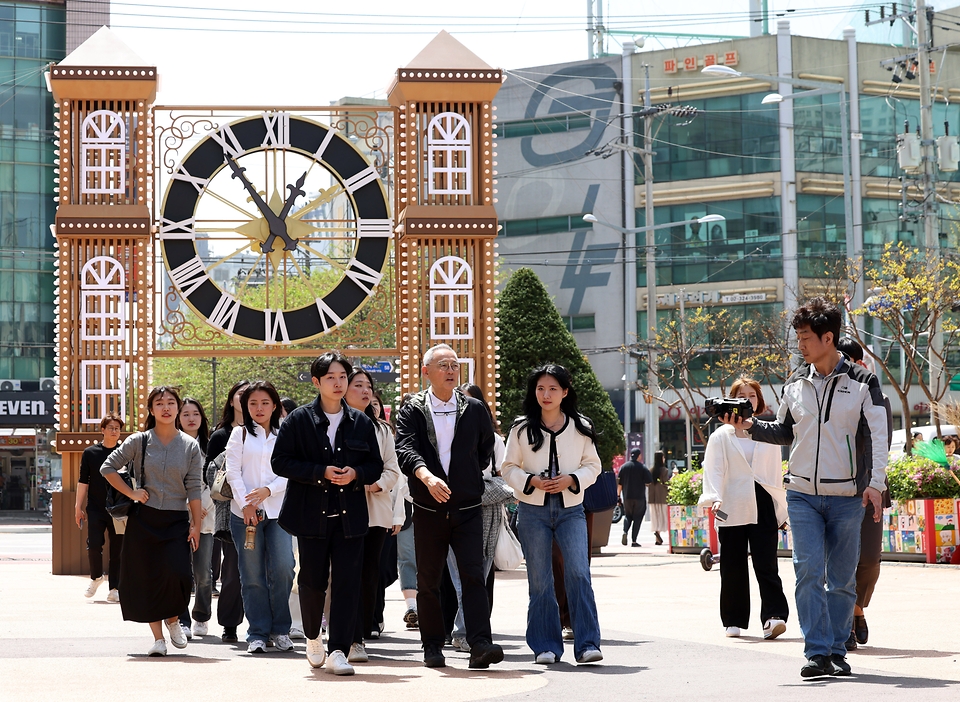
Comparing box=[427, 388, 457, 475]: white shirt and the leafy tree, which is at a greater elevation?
the leafy tree

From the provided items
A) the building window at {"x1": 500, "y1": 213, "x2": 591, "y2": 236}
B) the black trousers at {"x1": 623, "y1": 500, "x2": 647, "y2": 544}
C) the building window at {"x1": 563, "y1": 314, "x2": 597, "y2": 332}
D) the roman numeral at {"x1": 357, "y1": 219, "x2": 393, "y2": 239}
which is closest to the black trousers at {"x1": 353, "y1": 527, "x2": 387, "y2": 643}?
the roman numeral at {"x1": 357, "y1": 219, "x2": 393, "y2": 239}

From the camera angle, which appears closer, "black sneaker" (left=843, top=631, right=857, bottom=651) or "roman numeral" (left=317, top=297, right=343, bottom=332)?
"black sneaker" (left=843, top=631, right=857, bottom=651)

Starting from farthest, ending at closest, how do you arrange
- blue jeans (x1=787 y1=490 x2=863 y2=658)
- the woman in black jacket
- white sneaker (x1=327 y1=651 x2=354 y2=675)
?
the woman in black jacket
white sneaker (x1=327 y1=651 x2=354 y2=675)
blue jeans (x1=787 y1=490 x2=863 y2=658)

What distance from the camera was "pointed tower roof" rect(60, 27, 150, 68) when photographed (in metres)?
17.0

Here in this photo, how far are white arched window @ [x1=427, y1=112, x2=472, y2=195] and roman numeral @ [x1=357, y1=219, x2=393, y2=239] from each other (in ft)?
2.17

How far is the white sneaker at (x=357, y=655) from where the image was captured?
8828mm

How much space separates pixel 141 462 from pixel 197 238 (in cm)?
774

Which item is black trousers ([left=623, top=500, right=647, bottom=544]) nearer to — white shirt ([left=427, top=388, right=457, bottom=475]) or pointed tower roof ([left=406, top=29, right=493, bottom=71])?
pointed tower roof ([left=406, top=29, right=493, bottom=71])

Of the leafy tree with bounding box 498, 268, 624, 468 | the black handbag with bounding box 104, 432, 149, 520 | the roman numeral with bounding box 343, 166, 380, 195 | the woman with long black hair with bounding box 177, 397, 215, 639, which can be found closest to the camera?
the black handbag with bounding box 104, 432, 149, 520

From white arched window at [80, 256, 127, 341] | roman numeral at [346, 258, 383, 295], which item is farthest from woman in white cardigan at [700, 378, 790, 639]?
white arched window at [80, 256, 127, 341]

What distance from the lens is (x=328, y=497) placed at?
8.30m

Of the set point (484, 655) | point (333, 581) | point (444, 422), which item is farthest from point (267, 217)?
point (484, 655)

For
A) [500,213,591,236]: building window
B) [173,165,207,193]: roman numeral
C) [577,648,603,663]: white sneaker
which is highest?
[500,213,591,236]: building window

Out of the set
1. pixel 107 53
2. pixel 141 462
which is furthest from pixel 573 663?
pixel 107 53
